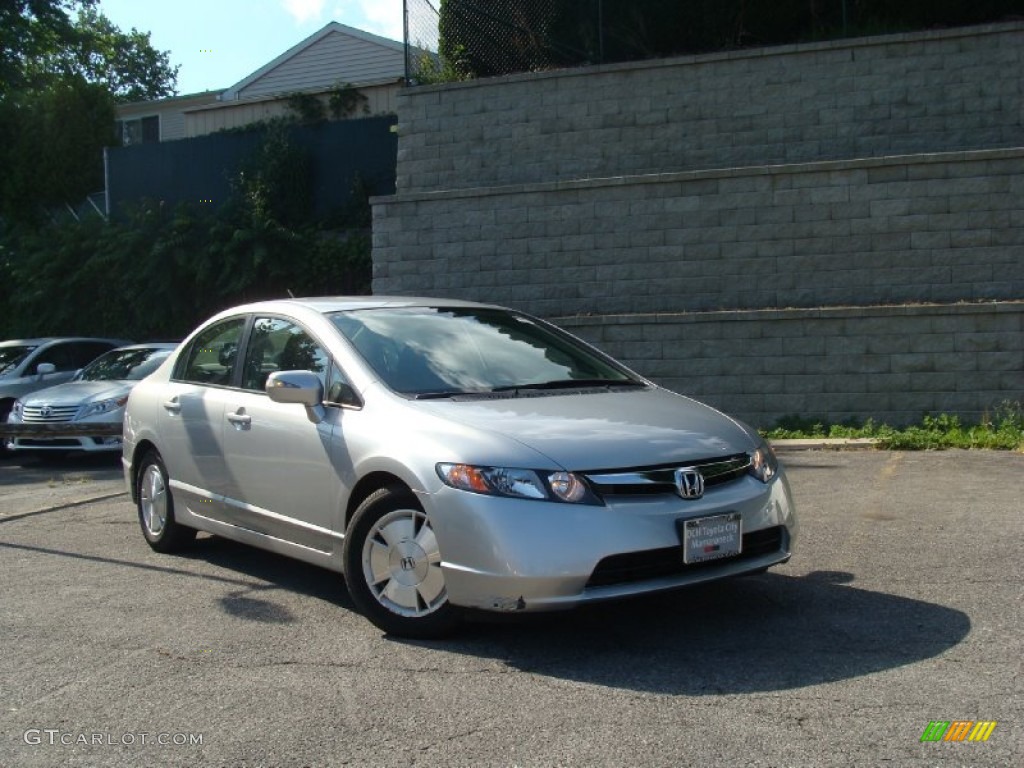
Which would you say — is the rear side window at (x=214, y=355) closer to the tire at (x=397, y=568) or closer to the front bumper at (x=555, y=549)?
the tire at (x=397, y=568)

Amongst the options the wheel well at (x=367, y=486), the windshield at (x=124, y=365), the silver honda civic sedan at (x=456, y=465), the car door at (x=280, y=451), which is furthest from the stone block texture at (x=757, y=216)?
the wheel well at (x=367, y=486)

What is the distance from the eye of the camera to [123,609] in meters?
5.99

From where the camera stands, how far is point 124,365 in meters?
14.6

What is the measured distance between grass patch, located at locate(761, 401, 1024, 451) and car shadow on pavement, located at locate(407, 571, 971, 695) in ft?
18.8

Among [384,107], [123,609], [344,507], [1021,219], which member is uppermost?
[384,107]

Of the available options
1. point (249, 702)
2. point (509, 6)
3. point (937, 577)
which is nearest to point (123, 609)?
point (249, 702)

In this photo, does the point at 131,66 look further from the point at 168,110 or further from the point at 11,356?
the point at 11,356

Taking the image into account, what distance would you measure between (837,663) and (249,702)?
7.74ft

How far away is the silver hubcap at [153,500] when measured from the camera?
7312mm

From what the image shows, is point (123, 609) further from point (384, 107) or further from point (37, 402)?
point (384, 107)

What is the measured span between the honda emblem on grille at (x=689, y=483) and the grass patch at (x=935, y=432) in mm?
6974

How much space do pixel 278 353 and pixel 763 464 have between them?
2743 mm

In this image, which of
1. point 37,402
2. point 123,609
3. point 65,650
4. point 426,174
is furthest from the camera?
point 426,174

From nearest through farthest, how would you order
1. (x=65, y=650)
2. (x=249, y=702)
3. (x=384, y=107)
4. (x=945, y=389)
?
(x=249, y=702), (x=65, y=650), (x=945, y=389), (x=384, y=107)
